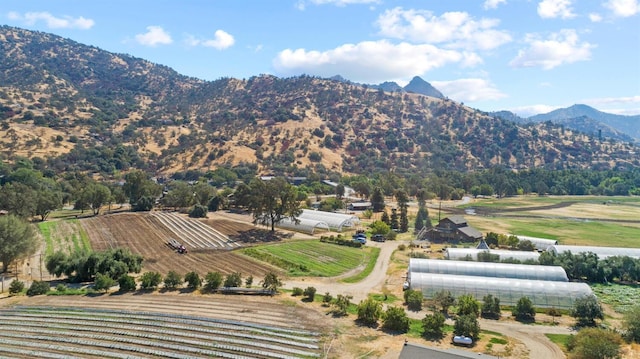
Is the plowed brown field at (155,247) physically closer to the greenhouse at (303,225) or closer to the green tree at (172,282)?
the green tree at (172,282)

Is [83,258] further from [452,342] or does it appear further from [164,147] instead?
[164,147]

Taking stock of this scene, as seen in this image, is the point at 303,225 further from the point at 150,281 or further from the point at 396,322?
the point at 396,322

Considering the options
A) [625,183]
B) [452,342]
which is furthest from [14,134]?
[625,183]

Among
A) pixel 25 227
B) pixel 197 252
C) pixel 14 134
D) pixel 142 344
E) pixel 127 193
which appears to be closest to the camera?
pixel 142 344

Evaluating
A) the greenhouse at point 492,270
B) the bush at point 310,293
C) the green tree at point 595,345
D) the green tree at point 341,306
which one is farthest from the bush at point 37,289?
the green tree at point 595,345

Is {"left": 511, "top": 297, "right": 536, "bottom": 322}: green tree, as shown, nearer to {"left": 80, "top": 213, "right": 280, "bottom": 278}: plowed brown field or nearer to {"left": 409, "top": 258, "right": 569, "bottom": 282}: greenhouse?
{"left": 409, "top": 258, "right": 569, "bottom": 282}: greenhouse

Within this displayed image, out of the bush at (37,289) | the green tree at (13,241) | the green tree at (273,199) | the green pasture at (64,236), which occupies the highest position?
the green tree at (273,199)
